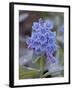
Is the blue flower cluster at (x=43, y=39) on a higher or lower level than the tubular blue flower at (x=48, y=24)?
lower

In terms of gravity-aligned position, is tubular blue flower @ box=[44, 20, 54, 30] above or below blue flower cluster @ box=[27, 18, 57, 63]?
above

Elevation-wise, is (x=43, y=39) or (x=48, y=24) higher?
(x=48, y=24)

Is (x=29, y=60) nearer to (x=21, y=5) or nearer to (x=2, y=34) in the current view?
(x=2, y=34)
